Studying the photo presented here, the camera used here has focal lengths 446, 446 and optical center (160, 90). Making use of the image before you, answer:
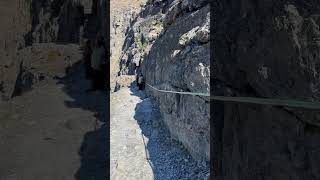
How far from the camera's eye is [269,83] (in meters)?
1.78

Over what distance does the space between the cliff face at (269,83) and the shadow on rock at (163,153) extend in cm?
513

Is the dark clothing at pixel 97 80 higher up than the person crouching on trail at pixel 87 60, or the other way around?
the person crouching on trail at pixel 87 60

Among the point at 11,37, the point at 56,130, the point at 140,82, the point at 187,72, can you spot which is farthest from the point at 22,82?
the point at 140,82

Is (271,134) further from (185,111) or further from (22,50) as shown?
(185,111)

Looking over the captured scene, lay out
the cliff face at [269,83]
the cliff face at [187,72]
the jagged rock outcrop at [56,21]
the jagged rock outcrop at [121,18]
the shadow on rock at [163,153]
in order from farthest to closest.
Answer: the jagged rock outcrop at [121,18]
the shadow on rock at [163,153]
the cliff face at [187,72]
the jagged rock outcrop at [56,21]
the cliff face at [269,83]

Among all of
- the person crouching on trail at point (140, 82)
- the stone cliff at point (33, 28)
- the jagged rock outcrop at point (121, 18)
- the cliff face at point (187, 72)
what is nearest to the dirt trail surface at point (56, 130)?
the stone cliff at point (33, 28)

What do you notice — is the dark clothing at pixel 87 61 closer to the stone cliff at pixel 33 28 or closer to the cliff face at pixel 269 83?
the stone cliff at pixel 33 28

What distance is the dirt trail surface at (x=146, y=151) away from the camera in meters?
7.95

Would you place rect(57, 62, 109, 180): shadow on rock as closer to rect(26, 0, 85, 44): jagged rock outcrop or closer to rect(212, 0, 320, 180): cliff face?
rect(26, 0, 85, 44): jagged rock outcrop

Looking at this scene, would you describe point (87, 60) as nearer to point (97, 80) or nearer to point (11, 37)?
point (97, 80)

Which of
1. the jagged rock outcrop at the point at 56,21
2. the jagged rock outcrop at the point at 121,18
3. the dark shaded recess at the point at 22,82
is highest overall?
the jagged rock outcrop at the point at 121,18

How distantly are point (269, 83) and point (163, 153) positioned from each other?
7480 mm

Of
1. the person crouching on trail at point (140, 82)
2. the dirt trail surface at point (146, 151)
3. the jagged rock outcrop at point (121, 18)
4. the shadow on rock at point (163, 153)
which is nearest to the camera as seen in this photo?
the shadow on rock at point (163, 153)

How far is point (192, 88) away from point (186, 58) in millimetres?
902
